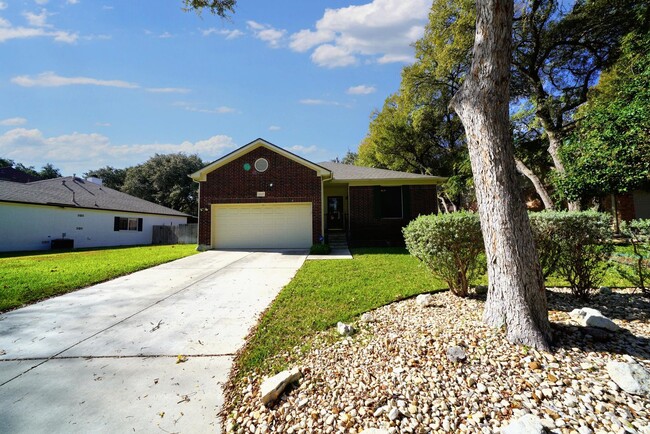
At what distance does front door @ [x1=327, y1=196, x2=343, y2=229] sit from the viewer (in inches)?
638

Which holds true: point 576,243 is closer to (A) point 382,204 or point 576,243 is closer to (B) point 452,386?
(B) point 452,386

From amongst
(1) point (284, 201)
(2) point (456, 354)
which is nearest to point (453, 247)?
(2) point (456, 354)

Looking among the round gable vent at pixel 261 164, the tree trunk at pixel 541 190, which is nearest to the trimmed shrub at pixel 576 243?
the round gable vent at pixel 261 164

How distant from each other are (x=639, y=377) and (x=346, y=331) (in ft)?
7.77

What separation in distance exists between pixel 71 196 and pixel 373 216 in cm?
1836

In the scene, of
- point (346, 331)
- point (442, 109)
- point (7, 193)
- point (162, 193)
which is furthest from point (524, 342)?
point (162, 193)

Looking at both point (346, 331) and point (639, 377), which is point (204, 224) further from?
point (639, 377)

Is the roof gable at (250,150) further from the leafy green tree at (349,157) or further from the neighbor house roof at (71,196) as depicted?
the leafy green tree at (349,157)

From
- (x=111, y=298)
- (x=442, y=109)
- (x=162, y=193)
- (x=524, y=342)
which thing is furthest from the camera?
(x=162, y=193)

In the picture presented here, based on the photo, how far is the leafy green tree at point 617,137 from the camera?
8.48 meters

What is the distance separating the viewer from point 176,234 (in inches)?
759

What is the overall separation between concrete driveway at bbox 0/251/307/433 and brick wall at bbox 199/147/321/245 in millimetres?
6747

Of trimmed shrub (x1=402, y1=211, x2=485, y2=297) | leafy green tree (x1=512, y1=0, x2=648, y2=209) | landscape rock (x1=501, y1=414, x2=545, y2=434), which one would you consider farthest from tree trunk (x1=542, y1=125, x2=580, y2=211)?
landscape rock (x1=501, y1=414, x2=545, y2=434)

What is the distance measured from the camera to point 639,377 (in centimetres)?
199
